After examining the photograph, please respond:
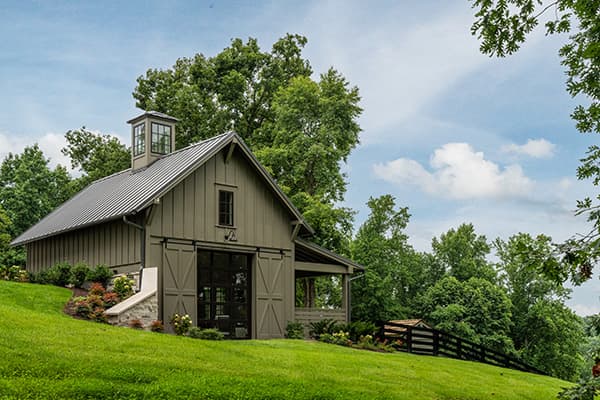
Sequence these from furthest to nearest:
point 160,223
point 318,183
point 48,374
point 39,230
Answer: point 318,183 < point 39,230 < point 160,223 < point 48,374

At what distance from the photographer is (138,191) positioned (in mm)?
23141

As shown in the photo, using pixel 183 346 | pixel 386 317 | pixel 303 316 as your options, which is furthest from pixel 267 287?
A: pixel 386 317

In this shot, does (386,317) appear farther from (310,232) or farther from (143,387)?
(143,387)

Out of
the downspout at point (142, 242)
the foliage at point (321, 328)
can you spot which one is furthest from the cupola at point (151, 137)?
the foliage at point (321, 328)

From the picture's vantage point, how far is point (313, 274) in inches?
1128

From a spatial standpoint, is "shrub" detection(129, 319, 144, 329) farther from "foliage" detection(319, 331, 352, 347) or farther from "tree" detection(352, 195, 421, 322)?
"tree" detection(352, 195, 421, 322)

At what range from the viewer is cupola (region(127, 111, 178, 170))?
2677 centimetres

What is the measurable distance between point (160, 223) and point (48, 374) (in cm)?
1001

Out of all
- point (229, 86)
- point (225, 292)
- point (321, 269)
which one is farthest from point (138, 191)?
point (229, 86)

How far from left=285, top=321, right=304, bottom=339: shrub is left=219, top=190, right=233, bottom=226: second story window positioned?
13.2 ft

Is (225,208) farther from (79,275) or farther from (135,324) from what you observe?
(135,324)

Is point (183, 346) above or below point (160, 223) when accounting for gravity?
Answer: below

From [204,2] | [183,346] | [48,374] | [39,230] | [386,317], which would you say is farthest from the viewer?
[386,317]

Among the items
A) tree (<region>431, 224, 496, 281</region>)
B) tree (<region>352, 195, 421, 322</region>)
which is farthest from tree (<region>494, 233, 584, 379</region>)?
tree (<region>352, 195, 421, 322</region>)
